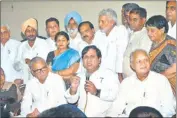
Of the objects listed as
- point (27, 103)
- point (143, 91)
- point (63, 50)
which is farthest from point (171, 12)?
point (27, 103)

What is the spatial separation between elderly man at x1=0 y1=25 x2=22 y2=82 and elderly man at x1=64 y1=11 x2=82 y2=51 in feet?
1.31

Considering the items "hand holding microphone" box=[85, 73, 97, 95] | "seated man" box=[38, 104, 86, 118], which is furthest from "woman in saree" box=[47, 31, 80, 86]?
"seated man" box=[38, 104, 86, 118]

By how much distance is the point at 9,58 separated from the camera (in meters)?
2.32

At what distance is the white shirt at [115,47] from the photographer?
217 centimetres

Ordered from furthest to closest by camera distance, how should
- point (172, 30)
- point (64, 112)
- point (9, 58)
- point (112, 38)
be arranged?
point (9, 58) < point (112, 38) < point (172, 30) < point (64, 112)

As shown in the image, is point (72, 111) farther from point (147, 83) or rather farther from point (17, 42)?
point (17, 42)

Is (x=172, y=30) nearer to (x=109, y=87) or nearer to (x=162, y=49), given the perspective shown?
(x=162, y=49)

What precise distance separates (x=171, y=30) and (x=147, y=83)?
1.29ft

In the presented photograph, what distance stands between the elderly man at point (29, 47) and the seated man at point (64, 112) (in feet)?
1.07

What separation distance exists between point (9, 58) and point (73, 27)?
1.78 ft

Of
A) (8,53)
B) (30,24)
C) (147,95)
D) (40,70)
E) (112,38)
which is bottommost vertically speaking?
(147,95)

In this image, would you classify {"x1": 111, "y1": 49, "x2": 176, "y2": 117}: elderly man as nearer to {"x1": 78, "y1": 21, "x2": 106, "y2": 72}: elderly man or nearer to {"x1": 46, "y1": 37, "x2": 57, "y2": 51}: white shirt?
{"x1": 78, "y1": 21, "x2": 106, "y2": 72}: elderly man

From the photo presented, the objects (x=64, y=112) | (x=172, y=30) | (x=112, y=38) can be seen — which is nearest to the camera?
(x=64, y=112)

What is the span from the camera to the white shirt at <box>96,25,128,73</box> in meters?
2.17
